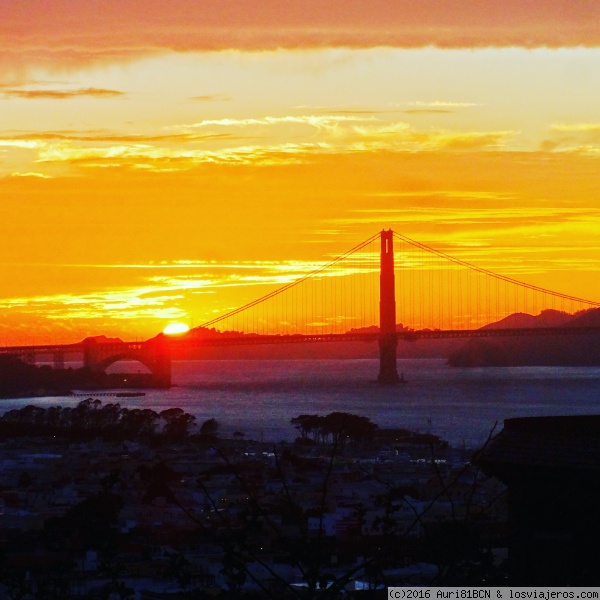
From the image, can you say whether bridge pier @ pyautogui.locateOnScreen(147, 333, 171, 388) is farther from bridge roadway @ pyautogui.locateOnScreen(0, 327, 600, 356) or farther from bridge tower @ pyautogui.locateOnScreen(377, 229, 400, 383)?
bridge tower @ pyautogui.locateOnScreen(377, 229, 400, 383)

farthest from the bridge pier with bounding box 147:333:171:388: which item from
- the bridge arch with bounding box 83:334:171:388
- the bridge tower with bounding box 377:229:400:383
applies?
the bridge tower with bounding box 377:229:400:383

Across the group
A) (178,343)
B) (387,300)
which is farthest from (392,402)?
(178,343)

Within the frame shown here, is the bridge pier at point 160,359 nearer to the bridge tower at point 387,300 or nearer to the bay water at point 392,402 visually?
the bay water at point 392,402

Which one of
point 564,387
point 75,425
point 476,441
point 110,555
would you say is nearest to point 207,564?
point 110,555

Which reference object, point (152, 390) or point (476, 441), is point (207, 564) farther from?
point (152, 390)

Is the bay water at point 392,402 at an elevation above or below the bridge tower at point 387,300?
below

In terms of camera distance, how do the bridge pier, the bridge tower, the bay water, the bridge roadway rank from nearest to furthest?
the bay water, the bridge roadway, the bridge tower, the bridge pier

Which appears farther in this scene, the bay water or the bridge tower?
the bridge tower

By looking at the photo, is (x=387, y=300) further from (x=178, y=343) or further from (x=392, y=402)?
(x=178, y=343)

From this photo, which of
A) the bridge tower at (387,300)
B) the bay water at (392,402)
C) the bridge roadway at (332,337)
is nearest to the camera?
the bay water at (392,402)

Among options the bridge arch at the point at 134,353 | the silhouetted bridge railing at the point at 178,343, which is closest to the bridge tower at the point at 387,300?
the silhouetted bridge railing at the point at 178,343

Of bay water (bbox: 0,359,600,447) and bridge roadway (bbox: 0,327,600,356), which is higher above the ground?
bridge roadway (bbox: 0,327,600,356)
